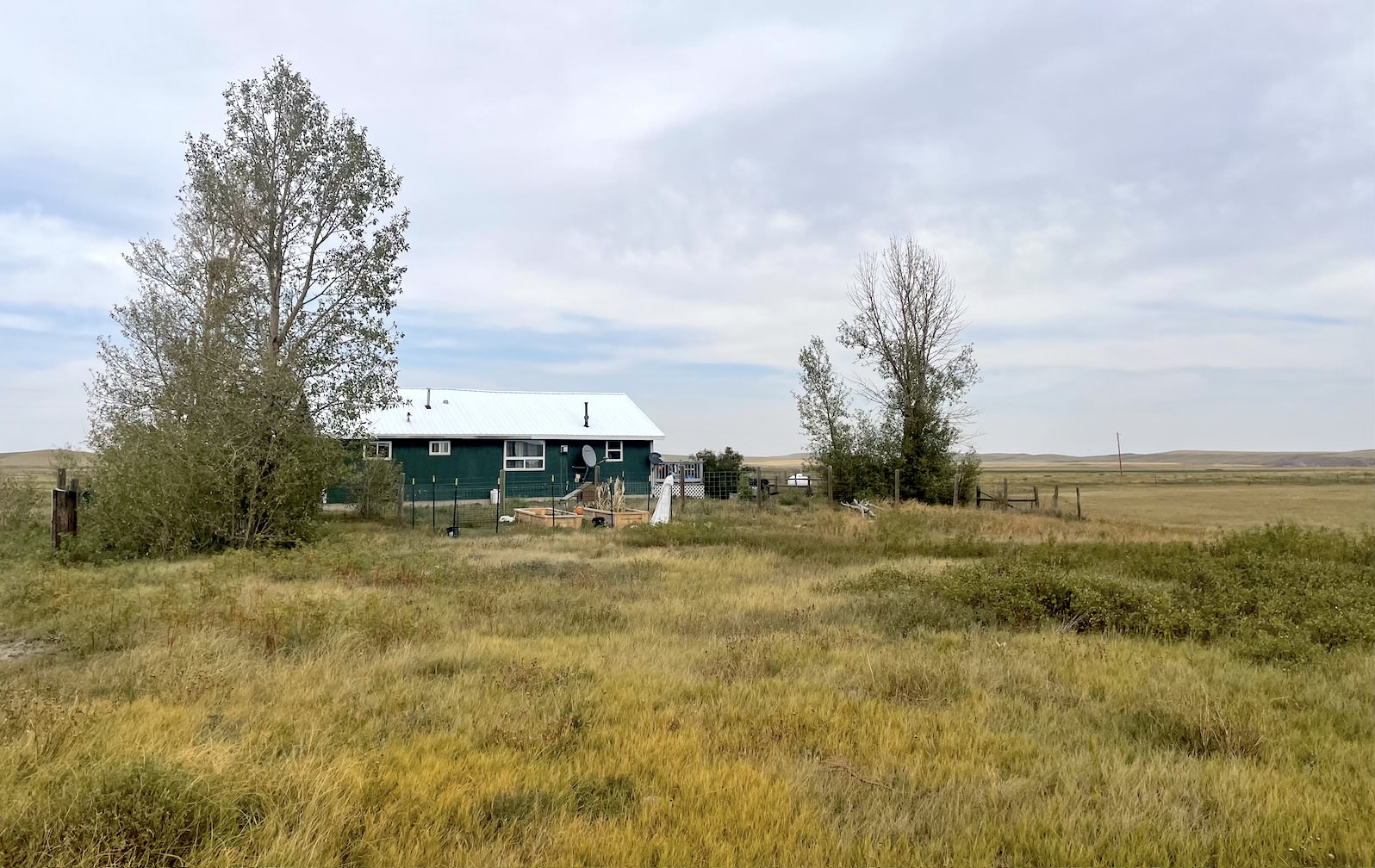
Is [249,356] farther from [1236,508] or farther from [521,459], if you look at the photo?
[1236,508]

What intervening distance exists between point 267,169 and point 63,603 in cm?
1406

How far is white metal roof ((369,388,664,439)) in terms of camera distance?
33.1 meters

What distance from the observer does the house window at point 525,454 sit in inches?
1353

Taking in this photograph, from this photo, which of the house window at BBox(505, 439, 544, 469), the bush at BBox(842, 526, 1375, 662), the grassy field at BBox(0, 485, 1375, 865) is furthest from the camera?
the house window at BBox(505, 439, 544, 469)

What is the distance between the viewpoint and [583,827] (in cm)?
358

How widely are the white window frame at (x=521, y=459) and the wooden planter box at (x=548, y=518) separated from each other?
37.6 ft

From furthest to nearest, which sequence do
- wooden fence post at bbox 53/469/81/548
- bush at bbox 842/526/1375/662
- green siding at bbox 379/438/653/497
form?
green siding at bbox 379/438/653/497 < wooden fence post at bbox 53/469/81/548 < bush at bbox 842/526/1375/662

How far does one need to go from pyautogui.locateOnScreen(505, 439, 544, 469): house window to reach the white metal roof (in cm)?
58

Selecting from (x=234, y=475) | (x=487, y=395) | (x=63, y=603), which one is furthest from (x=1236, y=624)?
(x=487, y=395)

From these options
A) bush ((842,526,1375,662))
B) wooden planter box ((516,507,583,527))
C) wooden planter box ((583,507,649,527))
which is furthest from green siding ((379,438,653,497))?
bush ((842,526,1375,662))

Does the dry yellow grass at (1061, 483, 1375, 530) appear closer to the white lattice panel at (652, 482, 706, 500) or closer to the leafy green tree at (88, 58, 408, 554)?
the white lattice panel at (652, 482, 706, 500)

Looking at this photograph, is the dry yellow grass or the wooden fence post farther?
the dry yellow grass

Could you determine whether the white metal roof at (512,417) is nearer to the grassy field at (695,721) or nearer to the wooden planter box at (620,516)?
the wooden planter box at (620,516)

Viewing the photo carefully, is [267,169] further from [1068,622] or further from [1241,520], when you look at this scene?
[1241,520]
